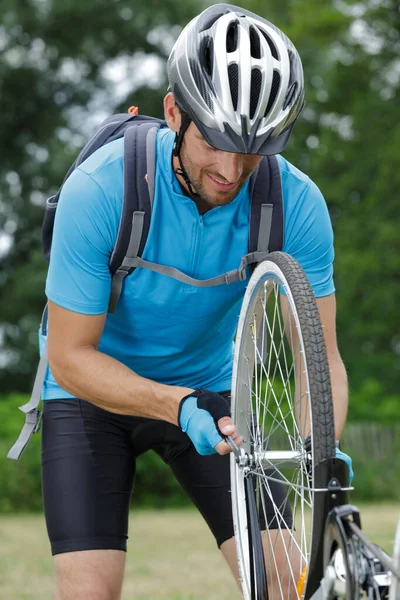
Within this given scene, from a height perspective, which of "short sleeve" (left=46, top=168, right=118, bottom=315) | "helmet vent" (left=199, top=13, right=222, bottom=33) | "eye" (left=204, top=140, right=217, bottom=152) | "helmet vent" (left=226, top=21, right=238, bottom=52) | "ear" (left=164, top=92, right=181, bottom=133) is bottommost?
"short sleeve" (left=46, top=168, right=118, bottom=315)

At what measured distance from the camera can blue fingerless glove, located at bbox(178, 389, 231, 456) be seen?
2.91m

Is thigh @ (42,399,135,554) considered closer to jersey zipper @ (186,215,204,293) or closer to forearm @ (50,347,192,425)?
forearm @ (50,347,192,425)

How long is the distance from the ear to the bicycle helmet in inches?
2.1

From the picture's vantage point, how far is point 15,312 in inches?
1023

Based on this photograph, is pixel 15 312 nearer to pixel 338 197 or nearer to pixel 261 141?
pixel 338 197

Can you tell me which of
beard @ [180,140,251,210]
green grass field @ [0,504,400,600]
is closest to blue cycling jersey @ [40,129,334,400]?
beard @ [180,140,251,210]

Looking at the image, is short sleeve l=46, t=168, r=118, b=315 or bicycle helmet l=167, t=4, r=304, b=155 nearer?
bicycle helmet l=167, t=4, r=304, b=155

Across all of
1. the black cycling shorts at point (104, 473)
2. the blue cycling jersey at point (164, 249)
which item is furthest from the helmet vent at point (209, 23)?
the black cycling shorts at point (104, 473)

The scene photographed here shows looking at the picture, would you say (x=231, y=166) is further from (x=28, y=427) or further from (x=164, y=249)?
(x=28, y=427)

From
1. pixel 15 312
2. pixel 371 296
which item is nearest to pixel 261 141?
pixel 371 296

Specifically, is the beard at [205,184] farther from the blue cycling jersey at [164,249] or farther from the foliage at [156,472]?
the foliage at [156,472]

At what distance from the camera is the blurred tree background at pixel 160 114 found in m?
24.5

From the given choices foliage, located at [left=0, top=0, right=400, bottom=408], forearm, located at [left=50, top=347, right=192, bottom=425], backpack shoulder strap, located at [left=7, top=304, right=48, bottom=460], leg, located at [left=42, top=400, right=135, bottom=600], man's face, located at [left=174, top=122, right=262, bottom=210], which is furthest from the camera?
foliage, located at [left=0, top=0, right=400, bottom=408]

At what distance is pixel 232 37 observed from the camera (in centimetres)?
316
